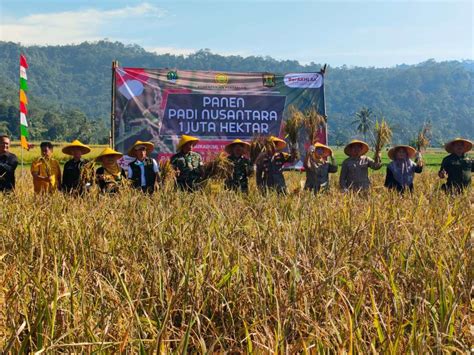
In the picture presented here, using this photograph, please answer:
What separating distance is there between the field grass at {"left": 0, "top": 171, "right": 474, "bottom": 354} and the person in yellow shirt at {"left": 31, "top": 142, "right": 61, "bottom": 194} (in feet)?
6.13

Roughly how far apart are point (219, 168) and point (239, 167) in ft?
1.71

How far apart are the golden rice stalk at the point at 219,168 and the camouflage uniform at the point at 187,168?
16 centimetres

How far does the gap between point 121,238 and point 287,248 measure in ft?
3.47

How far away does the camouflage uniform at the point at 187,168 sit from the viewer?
21.2 feet

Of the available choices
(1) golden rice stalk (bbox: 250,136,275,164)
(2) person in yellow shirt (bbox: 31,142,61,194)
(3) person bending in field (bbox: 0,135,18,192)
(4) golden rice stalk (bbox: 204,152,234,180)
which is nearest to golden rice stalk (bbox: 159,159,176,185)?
(4) golden rice stalk (bbox: 204,152,234,180)

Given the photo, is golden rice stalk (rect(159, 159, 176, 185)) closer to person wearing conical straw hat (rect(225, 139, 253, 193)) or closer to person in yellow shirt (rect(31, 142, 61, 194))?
person wearing conical straw hat (rect(225, 139, 253, 193))

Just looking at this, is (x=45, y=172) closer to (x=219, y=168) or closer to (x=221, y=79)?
(x=219, y=168)

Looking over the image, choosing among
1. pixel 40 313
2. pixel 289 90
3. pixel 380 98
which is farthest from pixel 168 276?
pixel 380 98

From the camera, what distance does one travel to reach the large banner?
8352mm

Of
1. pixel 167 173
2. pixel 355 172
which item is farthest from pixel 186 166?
pixel 355 172

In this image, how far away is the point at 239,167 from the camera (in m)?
6.59

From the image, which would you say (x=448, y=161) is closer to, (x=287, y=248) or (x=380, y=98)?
(x=287, y=248)

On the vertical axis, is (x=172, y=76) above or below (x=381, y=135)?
above

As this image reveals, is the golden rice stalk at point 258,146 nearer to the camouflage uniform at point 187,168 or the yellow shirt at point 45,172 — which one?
the camouflage uniform at point 187,168
